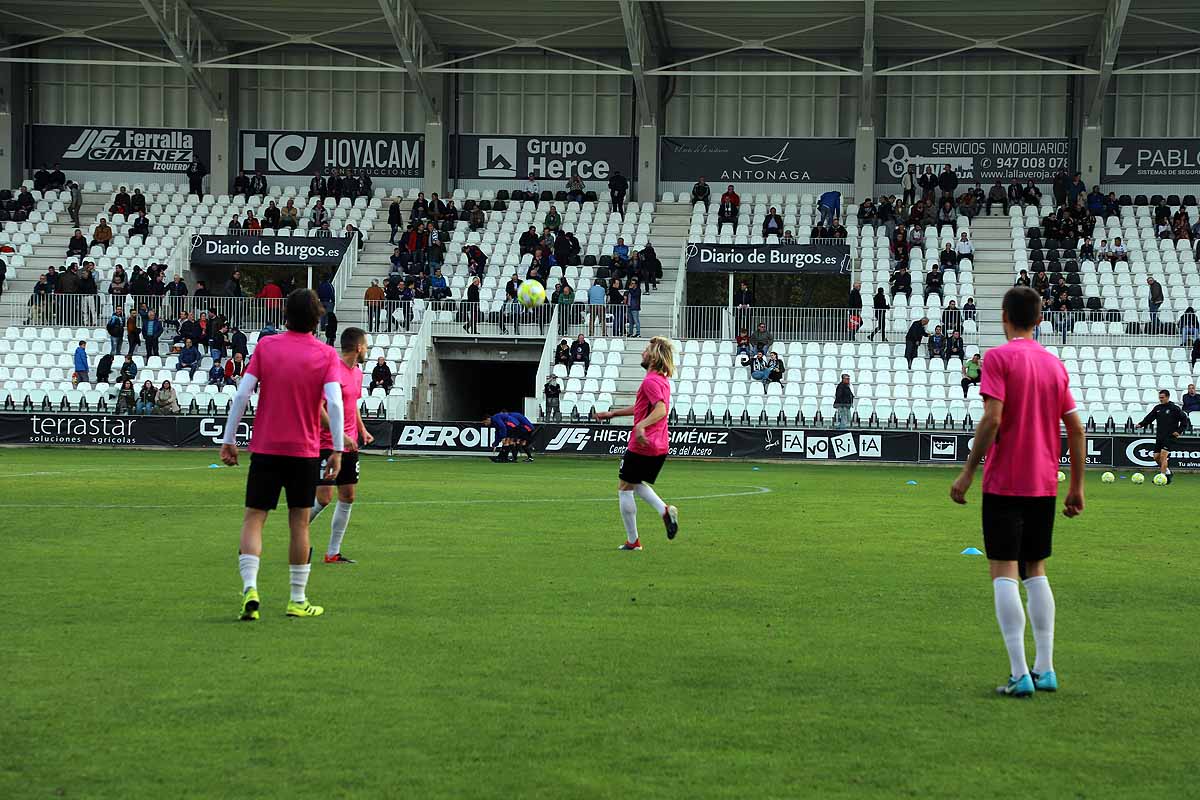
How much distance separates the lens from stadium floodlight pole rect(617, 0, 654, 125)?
40.3 m

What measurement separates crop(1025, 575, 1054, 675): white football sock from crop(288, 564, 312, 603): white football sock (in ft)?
14.1

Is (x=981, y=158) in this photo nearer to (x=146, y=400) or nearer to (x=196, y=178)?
(x=196, y=178)

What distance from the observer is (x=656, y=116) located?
159 ft

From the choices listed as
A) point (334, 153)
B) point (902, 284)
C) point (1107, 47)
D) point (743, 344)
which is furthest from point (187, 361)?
point (1107, 47)

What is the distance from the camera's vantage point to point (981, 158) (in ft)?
159

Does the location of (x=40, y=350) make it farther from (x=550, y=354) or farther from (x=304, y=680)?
(x=304, y=680)

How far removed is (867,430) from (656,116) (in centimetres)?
1893

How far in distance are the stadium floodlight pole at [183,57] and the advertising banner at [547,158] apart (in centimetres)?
822

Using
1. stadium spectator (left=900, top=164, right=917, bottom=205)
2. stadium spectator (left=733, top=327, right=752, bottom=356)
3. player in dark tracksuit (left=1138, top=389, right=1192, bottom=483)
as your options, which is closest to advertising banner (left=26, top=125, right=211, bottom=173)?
stadium spectator (left=733, top=327, right=752, bottom=356)

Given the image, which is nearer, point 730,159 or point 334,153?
Result: point 730,159

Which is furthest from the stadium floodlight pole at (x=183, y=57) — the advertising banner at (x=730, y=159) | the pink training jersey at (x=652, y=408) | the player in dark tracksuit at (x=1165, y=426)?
the pink training jersey at (x=652, y=408)

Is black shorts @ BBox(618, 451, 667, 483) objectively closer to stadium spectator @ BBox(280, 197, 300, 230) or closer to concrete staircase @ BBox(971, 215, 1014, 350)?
concrete staircase @ BBox(971, 215, 1014, 350)

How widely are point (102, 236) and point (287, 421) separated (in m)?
38.6

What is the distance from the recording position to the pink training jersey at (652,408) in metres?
12.9
